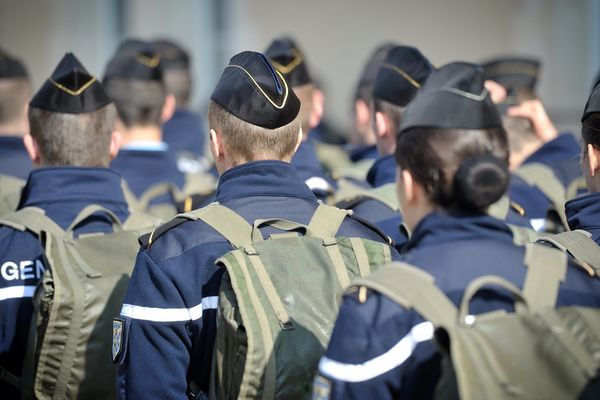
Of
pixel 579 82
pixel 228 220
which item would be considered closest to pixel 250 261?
pixel 228 220

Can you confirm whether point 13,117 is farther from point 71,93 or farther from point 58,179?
point 58,179

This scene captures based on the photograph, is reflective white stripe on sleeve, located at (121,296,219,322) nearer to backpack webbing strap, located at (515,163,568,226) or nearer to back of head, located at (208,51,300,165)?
back of head, located at (208,51,300,165)

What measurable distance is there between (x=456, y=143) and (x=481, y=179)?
12 centimetres

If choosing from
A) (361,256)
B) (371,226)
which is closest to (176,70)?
(371,226)

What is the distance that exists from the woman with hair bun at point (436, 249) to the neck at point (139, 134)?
257 cm

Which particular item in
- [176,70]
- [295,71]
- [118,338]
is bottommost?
[176,70]

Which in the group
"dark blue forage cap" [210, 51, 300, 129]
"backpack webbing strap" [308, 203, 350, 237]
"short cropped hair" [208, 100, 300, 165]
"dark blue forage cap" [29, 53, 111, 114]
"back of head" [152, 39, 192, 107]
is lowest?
"back of head" [152, 39, 192, 107]

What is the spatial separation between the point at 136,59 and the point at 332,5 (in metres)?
5.10

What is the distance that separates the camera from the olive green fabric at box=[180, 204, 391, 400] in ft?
8.12

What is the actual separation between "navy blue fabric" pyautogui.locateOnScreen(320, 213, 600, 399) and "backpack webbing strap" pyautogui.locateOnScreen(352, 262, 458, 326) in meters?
0.04

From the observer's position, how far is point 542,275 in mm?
2281

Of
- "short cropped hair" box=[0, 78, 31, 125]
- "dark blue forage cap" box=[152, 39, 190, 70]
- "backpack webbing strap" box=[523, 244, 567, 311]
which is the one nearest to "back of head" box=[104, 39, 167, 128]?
"short cropped hair" box=[0, 78, 31, 125]

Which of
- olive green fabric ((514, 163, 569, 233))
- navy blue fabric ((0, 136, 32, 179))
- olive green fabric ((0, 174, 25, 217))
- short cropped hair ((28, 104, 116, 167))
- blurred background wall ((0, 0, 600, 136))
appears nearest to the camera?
short cropped hair ((28, 104, 116, 167))

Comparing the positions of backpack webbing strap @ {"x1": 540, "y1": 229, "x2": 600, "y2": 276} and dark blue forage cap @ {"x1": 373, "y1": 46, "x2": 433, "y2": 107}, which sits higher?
dark blue forage cap @ {"x1": 373, "y1": 46, "x2": 433, "y2": 107}
